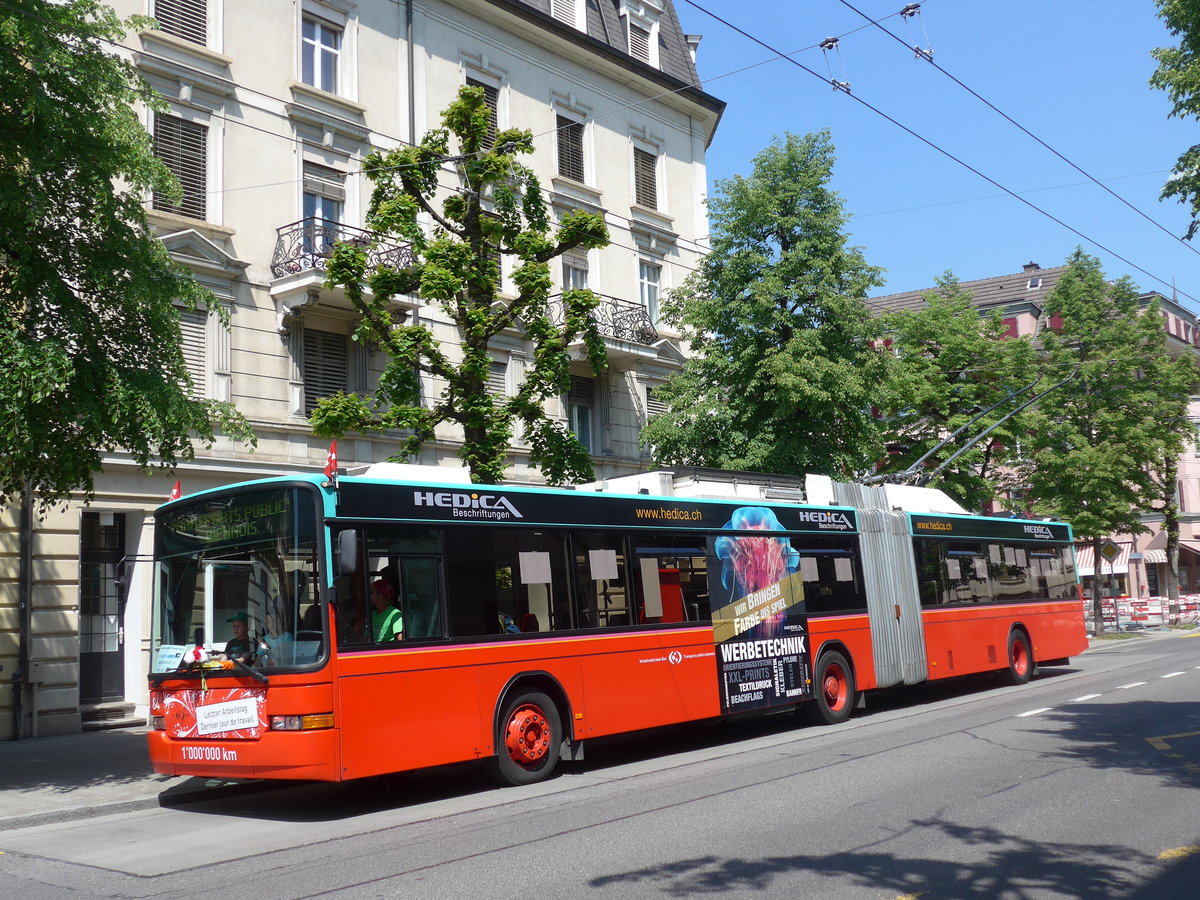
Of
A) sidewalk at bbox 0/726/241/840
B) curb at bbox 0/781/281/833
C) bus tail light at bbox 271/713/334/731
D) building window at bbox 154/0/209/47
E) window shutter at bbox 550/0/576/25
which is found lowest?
curb at bbox 0/781/281/833

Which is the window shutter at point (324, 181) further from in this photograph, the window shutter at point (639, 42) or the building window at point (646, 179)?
the window shutter at point (639, 42)

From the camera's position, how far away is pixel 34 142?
11695 millimetres

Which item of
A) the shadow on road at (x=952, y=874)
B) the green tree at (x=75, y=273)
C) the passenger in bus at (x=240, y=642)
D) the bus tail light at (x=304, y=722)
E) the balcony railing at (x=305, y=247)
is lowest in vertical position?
the shadow on road at (x=952, y=874)

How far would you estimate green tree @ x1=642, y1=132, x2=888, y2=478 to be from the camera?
24.2 meters

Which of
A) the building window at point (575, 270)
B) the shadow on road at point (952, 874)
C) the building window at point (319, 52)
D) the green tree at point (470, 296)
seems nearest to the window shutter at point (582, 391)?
the building window at point (575, 270)

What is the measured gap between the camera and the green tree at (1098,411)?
3656 centimetres

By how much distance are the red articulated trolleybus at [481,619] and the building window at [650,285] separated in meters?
13.8

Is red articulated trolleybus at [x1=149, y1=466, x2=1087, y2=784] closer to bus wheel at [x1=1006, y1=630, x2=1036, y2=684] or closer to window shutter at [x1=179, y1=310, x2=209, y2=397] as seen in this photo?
bus wheel at [x1=1006, y1=630, x2=1036, y2=684]

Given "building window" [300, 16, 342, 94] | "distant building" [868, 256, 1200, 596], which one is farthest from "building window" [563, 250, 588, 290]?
"distant building" [868, 256, 1200, 596]

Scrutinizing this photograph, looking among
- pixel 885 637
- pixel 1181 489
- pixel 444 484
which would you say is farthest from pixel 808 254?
pixel 1181 489

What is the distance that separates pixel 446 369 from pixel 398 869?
10313mm

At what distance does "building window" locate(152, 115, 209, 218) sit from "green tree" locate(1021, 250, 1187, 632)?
26276 mm

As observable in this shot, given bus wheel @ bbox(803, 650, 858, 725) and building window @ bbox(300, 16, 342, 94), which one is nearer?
bus wheel @ bbox(803, 650, 858, 725)

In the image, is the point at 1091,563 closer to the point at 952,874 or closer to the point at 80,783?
the point at 80,783
